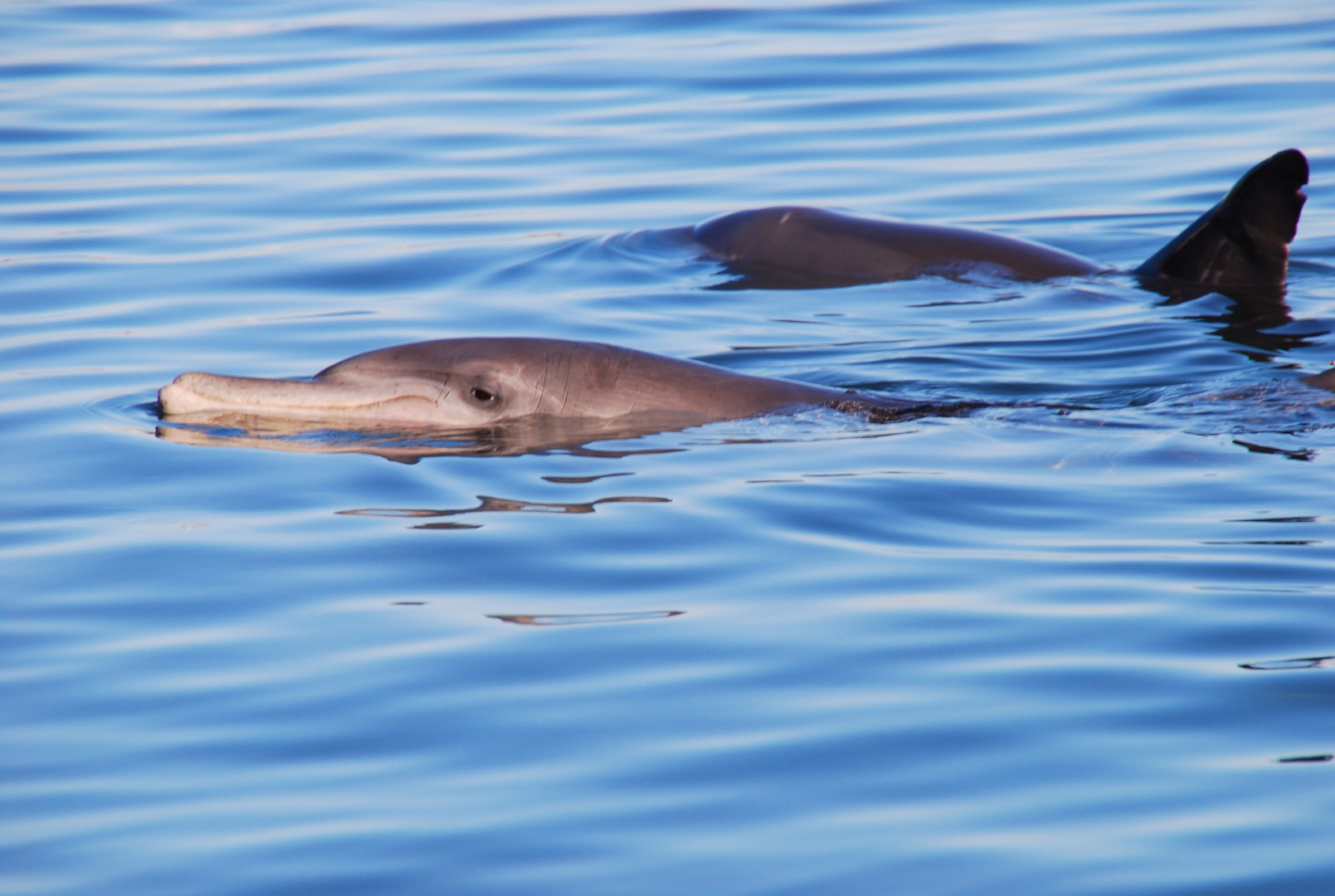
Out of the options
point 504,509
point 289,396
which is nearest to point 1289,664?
point 504,509

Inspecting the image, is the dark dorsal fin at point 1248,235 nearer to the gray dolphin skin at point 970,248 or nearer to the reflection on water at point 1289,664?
the gray dolphin skin at point 970,248

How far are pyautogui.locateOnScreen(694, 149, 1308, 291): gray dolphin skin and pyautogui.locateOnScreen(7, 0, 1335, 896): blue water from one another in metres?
0.30

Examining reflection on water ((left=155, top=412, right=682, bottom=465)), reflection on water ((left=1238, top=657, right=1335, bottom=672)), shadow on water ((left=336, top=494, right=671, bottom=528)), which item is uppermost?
reflection on water ((left=155, top=412, right=682, bottom=465))

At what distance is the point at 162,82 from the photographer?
19.9 m

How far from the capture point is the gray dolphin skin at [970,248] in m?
10.6

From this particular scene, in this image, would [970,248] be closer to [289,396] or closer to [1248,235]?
[1248,235]

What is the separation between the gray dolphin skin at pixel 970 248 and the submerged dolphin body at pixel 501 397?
3.48 m

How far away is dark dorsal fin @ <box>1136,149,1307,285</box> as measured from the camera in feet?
34.3

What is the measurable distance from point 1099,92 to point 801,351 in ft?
29.6

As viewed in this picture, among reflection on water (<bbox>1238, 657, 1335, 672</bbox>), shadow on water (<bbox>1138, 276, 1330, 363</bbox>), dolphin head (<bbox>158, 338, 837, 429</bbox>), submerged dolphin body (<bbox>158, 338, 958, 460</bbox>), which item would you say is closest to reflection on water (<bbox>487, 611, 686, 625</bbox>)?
reflection on water (<bbox>1238, 657, 1335, 672</bbox>)

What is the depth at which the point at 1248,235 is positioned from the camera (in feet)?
35.6

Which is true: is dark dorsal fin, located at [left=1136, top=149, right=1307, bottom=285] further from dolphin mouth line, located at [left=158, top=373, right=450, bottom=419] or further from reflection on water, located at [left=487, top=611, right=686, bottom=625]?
reflection on water, located at [left=487, top=611, right=686, bottom=625]

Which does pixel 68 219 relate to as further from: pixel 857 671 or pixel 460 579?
pixel 857 671

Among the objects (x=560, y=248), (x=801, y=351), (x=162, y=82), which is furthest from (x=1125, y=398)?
(x=162, y=82)
